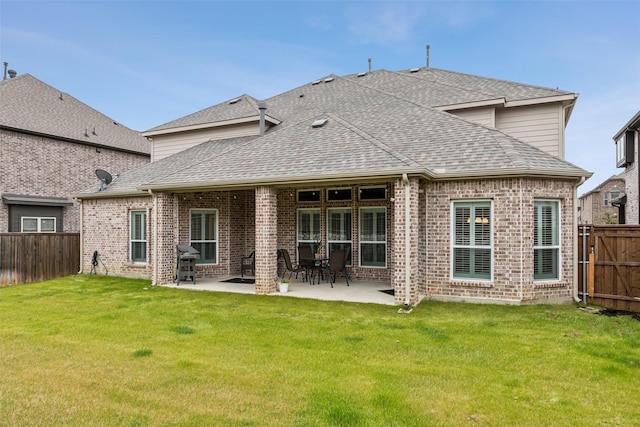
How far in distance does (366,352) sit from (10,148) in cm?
1727

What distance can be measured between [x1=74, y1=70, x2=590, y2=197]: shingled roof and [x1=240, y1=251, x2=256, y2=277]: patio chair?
10.5 feet

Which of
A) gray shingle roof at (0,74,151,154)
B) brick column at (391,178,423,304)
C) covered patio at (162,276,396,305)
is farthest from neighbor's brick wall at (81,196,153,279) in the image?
brick column at (391,178,423,304)

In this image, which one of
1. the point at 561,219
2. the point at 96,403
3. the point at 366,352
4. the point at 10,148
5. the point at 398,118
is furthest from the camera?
the point at 10,148

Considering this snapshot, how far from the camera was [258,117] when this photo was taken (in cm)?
1357

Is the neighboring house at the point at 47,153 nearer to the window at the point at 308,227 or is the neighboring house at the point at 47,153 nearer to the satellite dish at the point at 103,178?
the satellite dish at the point at 103,178

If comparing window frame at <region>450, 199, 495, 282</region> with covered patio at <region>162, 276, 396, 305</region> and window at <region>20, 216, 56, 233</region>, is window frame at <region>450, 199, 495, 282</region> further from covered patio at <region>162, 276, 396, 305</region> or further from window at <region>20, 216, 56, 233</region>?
window at <region>20, 216, 56, 233</region>

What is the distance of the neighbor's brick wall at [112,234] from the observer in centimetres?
1254

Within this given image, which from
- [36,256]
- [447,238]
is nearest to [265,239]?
[447,238]

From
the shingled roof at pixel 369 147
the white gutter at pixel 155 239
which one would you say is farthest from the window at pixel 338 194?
the white gutter at pixel 155 239

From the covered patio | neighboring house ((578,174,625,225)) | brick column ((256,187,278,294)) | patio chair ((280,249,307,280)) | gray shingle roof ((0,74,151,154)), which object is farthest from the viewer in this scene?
neighboring house ((578,174,625,225))

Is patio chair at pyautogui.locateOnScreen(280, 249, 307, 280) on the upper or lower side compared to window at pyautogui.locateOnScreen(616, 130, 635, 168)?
lower

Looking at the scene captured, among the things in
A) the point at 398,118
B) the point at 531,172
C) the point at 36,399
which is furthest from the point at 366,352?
the point at 398,118

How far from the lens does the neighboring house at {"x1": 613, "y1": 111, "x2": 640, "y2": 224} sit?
1578 cm

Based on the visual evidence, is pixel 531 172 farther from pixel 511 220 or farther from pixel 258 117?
pixel 258 117
